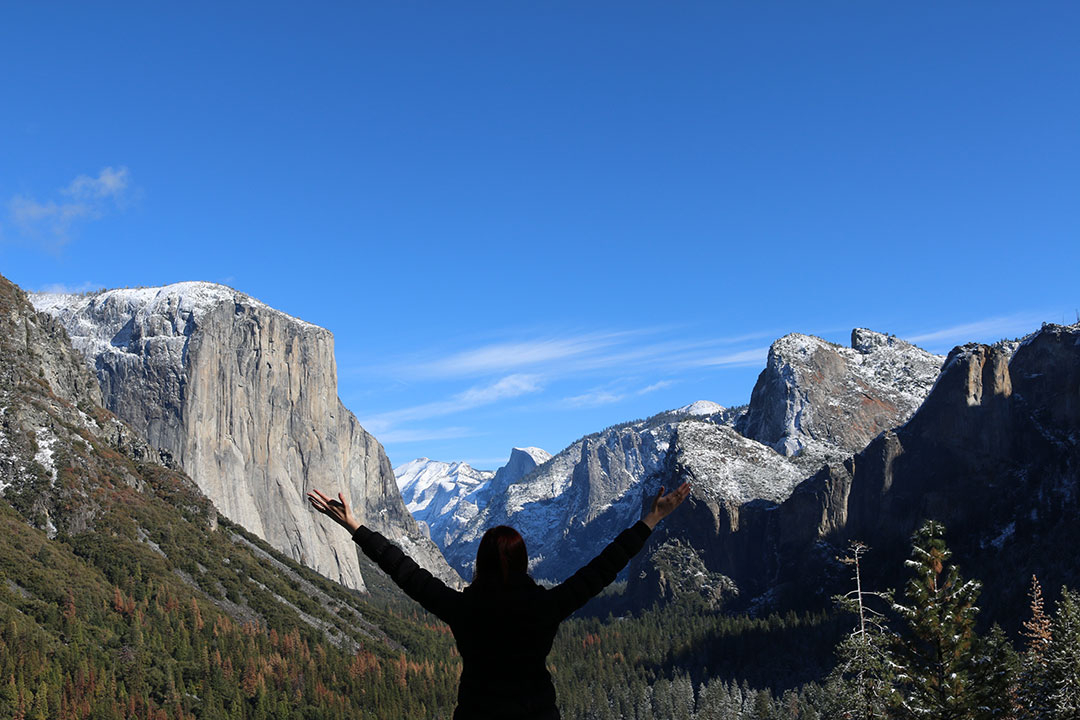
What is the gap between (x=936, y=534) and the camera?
39312mm

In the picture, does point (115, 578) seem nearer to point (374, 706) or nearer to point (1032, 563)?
point (374, 706)

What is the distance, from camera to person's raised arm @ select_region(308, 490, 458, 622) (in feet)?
22.7

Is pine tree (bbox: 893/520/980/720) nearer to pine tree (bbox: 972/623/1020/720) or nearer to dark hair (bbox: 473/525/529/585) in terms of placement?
pine tree (bbox: 972/623/1020/720)

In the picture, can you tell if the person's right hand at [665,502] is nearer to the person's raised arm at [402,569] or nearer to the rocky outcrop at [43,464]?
the person's raised arm at [402,569]

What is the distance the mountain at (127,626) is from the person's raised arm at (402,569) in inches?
4743

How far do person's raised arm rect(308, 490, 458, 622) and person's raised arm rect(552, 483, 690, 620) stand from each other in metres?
0.84

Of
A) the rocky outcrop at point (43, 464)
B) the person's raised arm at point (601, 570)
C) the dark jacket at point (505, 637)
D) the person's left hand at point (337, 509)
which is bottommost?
the dark jacket at point (505, 637)

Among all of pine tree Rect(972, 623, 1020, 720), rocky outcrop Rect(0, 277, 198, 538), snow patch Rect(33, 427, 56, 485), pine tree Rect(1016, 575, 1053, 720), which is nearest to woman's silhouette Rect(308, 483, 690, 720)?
pine tree Rect(972, 623, 1020, 720)

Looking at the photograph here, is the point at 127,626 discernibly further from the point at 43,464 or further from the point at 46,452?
the point at 46,452

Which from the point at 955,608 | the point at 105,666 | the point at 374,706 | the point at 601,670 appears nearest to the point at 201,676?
the point at 105,666

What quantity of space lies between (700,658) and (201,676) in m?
93.2

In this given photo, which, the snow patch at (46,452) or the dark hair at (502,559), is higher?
the snow patch at (46,452)

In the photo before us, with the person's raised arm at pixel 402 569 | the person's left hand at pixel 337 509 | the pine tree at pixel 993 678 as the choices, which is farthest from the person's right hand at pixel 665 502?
the pine tree at pixel 993 678

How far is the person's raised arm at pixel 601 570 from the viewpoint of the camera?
22.8ft
